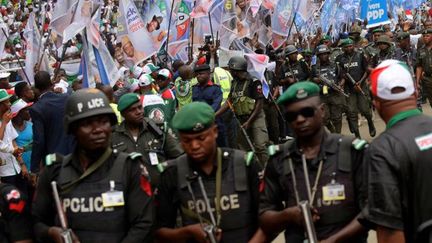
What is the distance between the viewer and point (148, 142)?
6.12m

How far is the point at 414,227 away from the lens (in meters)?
3.05

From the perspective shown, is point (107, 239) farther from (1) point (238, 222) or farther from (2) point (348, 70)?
(2) point (348, 70)

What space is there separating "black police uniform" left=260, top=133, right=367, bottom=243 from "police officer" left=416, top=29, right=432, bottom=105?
936cm

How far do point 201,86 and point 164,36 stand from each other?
3171 millimetres

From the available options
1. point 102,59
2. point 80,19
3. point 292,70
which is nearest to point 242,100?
point 102,59

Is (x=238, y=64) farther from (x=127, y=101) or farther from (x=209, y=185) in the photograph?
→ (x=209, y=185)

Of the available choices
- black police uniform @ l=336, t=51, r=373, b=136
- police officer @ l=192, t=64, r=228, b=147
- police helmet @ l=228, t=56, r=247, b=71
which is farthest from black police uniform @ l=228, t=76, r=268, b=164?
black police uniform @ l=336, t=51, r=373, b=136

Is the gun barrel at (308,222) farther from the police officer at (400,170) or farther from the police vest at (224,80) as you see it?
the police vest at (224,80)

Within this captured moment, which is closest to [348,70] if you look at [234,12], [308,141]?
[234,12]

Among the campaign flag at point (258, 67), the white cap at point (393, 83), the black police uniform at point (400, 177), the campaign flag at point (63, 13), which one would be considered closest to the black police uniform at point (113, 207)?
the black police uniform at point (400, 177)

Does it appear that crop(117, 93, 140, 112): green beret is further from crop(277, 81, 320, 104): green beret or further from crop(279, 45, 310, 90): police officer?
crop(279, 45, 310, 90): police officer

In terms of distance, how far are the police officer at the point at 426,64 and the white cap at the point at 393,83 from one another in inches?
384

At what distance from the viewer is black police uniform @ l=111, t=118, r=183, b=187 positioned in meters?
6.02

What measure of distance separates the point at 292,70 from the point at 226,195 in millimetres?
9160
